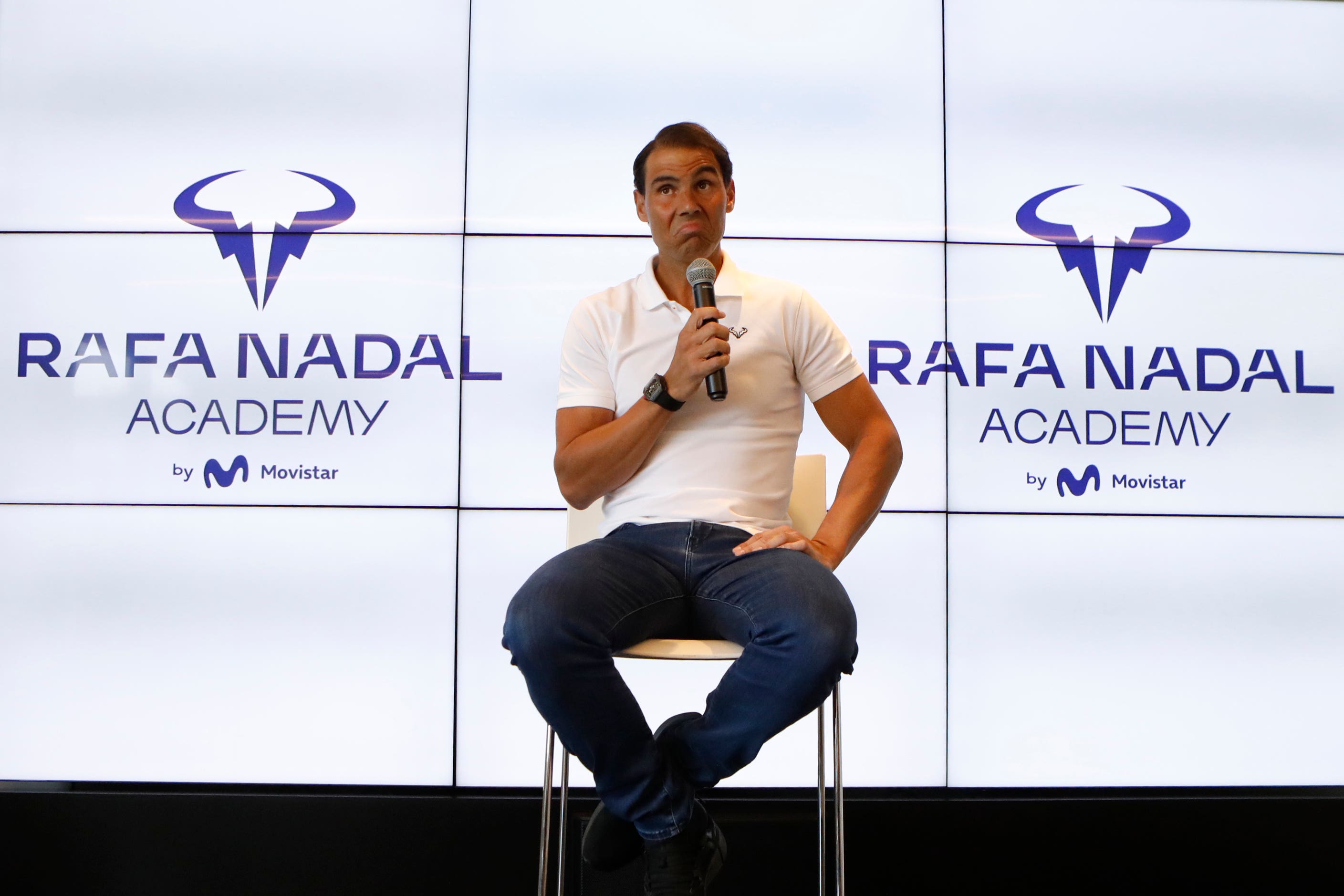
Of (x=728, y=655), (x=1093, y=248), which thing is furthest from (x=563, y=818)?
(x=1093, y=248)

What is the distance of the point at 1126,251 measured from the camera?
9.32 feet

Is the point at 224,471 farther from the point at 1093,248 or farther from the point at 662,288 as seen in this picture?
the point at 1093,248

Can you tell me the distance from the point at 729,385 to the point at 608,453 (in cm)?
29

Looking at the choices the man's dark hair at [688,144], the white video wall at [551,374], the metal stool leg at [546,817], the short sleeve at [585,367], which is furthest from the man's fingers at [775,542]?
the white video wall at [551,374]

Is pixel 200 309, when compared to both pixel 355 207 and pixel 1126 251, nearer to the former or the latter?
pixel 355 207

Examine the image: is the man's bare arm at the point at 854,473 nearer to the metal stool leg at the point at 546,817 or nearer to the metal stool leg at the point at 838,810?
the metal stool leg at the point at 838,810

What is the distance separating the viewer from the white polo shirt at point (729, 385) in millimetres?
1788

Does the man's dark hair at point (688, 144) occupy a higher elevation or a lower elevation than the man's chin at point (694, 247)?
higher

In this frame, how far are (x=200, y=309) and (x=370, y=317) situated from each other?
19.9 inches

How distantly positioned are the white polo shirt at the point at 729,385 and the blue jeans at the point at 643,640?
179 millimetres

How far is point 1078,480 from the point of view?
2.79 meters

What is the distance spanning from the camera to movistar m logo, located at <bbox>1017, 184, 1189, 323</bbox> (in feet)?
9.29

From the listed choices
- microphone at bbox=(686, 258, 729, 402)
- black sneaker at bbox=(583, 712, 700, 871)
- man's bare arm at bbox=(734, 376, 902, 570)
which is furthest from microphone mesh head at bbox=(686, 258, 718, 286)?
black sneaker at bbox=(583, 712, 700, 871)

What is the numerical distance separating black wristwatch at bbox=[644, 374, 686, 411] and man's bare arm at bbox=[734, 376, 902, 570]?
29cm
